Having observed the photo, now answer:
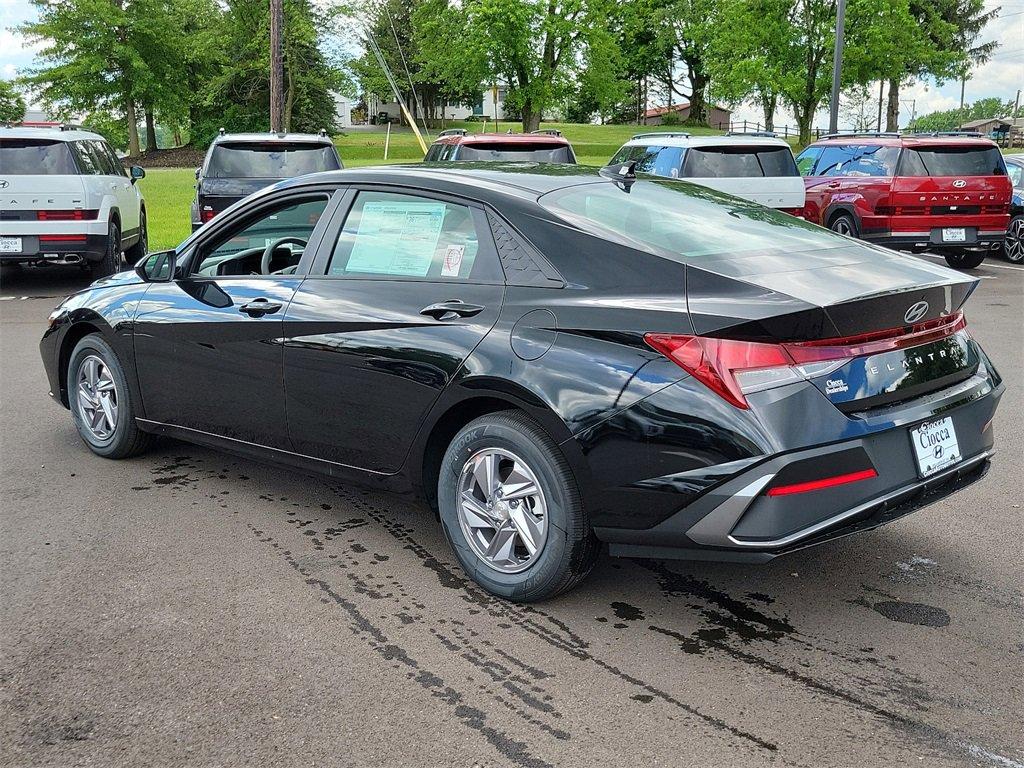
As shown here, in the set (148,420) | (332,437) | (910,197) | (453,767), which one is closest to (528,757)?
(453,767)

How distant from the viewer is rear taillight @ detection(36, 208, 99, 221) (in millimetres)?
12516

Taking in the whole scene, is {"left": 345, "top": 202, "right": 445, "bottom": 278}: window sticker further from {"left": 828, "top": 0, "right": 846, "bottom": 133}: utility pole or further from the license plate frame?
{"left": 828, "top": 0, "right": 846, "bottom": 133}: utility pole

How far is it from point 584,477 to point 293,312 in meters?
1.73

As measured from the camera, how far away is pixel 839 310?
3.42 metres

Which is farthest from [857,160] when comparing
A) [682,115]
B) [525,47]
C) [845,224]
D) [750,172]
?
[682,115]

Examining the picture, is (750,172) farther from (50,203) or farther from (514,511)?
(514,511)

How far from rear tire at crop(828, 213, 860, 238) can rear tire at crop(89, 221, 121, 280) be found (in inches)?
378

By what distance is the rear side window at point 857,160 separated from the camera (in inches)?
564

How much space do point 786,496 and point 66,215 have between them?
1133cm

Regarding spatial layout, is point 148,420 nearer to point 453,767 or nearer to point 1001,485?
point 453,767

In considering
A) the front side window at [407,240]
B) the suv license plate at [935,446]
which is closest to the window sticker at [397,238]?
the front side window at [407,240]

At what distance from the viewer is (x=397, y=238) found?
4.48 meters

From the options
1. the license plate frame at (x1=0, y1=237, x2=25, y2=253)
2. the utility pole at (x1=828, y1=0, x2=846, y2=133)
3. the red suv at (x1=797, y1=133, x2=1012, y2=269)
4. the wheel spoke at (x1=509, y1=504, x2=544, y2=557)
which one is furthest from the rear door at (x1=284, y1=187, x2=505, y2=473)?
Result: the utility pole at (x1=828, y1=0, x2=846, y2=133)

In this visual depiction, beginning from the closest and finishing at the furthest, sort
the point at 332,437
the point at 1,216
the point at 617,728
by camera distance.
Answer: the point at 617,728 < the point at 332,437 < the point at 1,216
